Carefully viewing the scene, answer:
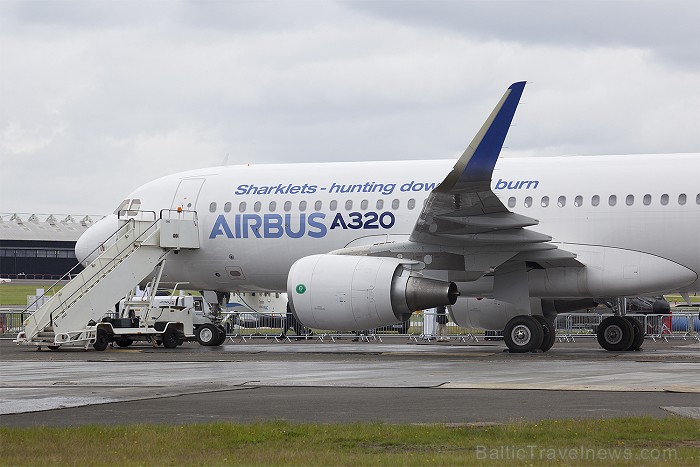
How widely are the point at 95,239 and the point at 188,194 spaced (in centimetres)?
314

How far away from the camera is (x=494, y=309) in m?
26.9

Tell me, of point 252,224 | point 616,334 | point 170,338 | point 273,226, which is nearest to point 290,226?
point 273,226

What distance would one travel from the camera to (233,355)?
2453cm

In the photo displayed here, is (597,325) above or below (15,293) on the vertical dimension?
below

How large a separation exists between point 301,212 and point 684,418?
17.0 m

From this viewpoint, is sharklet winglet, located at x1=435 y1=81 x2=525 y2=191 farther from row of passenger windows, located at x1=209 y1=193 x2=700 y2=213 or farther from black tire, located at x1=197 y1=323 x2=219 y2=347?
black tire, located at x1=197 y1=323 x2=219 y2=347

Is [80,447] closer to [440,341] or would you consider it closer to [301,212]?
[301,212]

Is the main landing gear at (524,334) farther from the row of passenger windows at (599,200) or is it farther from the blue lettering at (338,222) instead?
the blue lettering at (338,222)

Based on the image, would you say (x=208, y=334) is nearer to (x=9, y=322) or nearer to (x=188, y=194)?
(x=188, y=194)

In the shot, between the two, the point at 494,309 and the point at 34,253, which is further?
the point at 34,253

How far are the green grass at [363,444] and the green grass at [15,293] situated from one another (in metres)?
72.3

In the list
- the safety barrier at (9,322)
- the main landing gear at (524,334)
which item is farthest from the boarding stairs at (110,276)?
the safety barrier at (9,322)

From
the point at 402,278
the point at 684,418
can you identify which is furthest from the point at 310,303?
the point at 684,418

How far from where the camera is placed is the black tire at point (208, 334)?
30.0 meters
